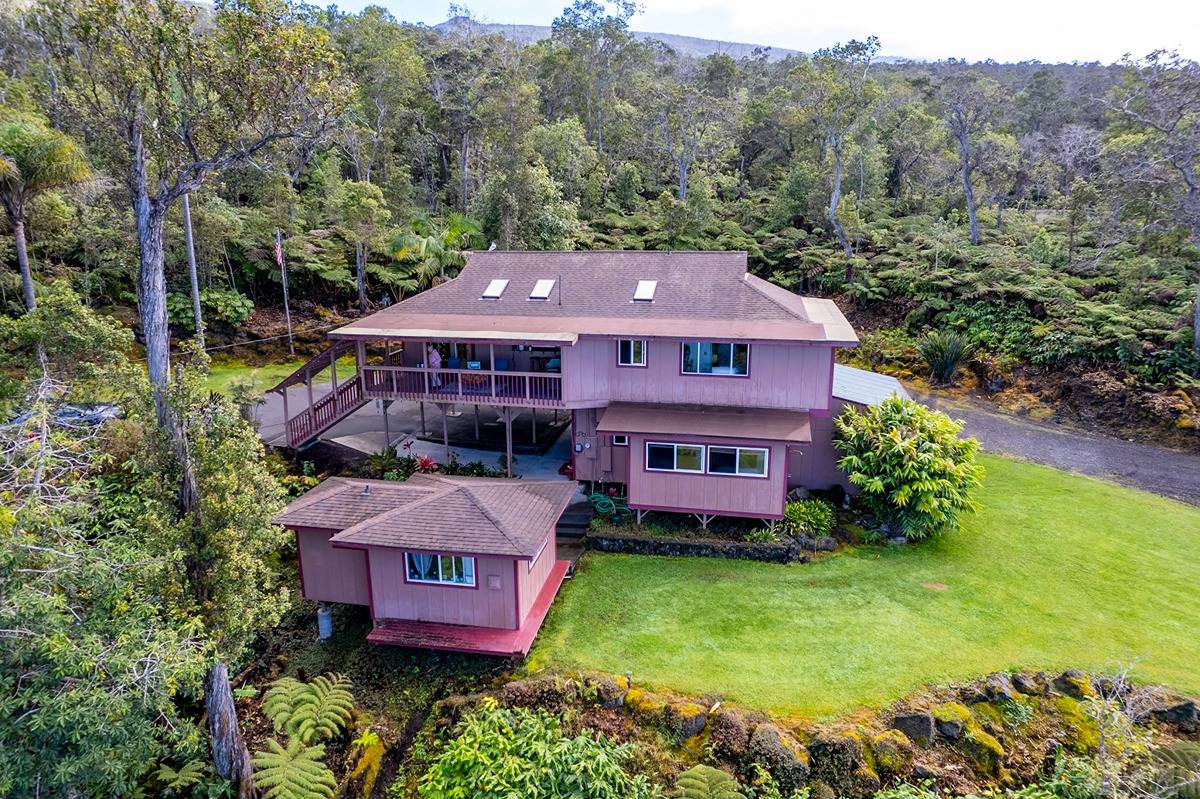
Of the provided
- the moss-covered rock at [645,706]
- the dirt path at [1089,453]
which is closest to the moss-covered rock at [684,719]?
the moss-covered rock at [645,706]

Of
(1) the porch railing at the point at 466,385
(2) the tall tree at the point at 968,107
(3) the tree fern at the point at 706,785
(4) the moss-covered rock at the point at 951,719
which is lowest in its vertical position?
(3) the tree fern at the point at 706,785

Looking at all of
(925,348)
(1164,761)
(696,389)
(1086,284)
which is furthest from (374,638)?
(1086,284)

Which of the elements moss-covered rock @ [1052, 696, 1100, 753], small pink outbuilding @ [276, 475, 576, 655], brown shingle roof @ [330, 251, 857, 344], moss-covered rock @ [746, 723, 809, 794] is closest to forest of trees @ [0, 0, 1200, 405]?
brown shingle roof @ [330, 251, 857, 344]

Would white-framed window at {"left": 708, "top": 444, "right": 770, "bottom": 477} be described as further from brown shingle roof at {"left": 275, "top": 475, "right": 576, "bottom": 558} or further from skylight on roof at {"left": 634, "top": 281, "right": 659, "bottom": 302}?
skylight on roof at {"left": 634, "top": 281, "right": 659, "bottom": 302}

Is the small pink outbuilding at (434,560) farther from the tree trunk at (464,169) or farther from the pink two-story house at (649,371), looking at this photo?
the tree trunk at (464,169)

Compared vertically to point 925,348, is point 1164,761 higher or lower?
lower

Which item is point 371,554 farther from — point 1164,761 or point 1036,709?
point 1164,761
